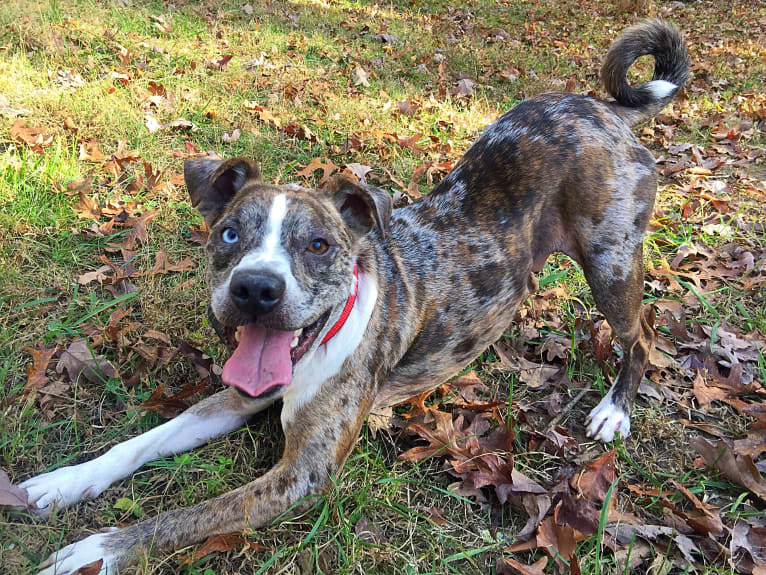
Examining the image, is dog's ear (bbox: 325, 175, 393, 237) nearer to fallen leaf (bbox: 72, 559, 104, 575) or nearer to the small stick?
the small stick

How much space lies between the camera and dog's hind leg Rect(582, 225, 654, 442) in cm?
353

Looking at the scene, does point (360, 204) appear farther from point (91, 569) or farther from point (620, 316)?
point (91, 569)

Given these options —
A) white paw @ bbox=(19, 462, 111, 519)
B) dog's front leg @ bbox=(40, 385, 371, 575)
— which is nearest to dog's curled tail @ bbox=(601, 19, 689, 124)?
dog's front leg @ bbox=(40, 385, 371, 575)

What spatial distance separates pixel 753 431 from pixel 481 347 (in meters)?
1.79

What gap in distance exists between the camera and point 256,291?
2.37m

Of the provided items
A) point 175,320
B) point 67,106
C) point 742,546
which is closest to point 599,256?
point 742,546

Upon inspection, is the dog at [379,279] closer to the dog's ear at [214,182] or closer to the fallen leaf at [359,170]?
the dog's ear at [214,182]

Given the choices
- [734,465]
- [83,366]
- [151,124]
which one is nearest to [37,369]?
[83,366]

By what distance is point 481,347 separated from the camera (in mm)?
3754

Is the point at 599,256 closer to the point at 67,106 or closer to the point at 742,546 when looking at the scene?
the point at 742,546

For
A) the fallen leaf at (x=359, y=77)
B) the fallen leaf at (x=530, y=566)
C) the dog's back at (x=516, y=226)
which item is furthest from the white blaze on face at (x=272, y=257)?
the fallen leaf at (x=359, y=77)

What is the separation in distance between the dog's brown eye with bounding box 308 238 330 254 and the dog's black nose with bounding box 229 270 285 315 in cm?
35

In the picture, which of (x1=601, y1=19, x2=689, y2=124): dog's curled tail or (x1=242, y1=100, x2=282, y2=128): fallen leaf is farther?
(x1=242, y1=100, x2=282, y2=128): fallen leaf

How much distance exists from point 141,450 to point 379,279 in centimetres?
159
